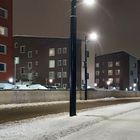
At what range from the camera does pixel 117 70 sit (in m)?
154

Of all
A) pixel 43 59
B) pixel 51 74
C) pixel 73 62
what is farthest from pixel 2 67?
pixel 73 62

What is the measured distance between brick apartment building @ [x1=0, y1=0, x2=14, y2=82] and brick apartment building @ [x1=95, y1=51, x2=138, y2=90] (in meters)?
72.0

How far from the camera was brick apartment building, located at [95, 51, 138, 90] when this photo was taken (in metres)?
151

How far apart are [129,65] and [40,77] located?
40.7 m

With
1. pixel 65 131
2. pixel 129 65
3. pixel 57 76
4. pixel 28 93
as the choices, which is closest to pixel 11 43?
pixel 28 93

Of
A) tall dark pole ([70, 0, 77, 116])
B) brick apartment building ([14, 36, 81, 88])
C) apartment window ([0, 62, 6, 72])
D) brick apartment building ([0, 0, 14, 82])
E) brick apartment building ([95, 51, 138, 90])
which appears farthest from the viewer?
brick apartment building ([95, 51, 138, 90])

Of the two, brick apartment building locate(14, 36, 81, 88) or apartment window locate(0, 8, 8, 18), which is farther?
brick apartment building locate(14, 36, 81, 88)

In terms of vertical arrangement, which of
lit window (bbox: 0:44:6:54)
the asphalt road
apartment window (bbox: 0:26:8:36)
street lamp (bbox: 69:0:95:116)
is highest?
apartment window (bbox: 0:26:8:36)

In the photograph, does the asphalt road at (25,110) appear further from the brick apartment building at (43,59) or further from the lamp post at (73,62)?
the brick apartment building at (43,59)

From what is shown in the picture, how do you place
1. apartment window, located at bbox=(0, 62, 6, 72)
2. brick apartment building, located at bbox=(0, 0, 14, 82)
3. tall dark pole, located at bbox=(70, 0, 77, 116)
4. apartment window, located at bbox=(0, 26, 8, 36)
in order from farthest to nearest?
apartment window, located at bbox=(0, 26, 8, 36) → brick apartment building, located at bbox=(0, 0, 14, 82) → apartment window, located at bbox=(0, 62, 6, 72) → tall dark pole, located at bbox=(70, 0, 77, 116)

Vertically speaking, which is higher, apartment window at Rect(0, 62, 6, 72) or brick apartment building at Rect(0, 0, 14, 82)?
brick apartment building at Rect(0, 0, 14, 82)

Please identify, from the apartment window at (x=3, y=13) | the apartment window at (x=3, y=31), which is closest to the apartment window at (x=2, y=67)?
the apartment window at (x=3, y=31)

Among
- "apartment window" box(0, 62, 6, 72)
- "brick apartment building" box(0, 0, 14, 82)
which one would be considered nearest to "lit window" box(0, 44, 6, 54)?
"brick apartment building" box(0, 0, 14, 82)

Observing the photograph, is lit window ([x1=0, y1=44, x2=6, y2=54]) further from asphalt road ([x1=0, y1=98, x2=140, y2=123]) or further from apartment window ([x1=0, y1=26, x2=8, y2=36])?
asphalt road ([x1=0, y1=98, x2=140, y2=123])
